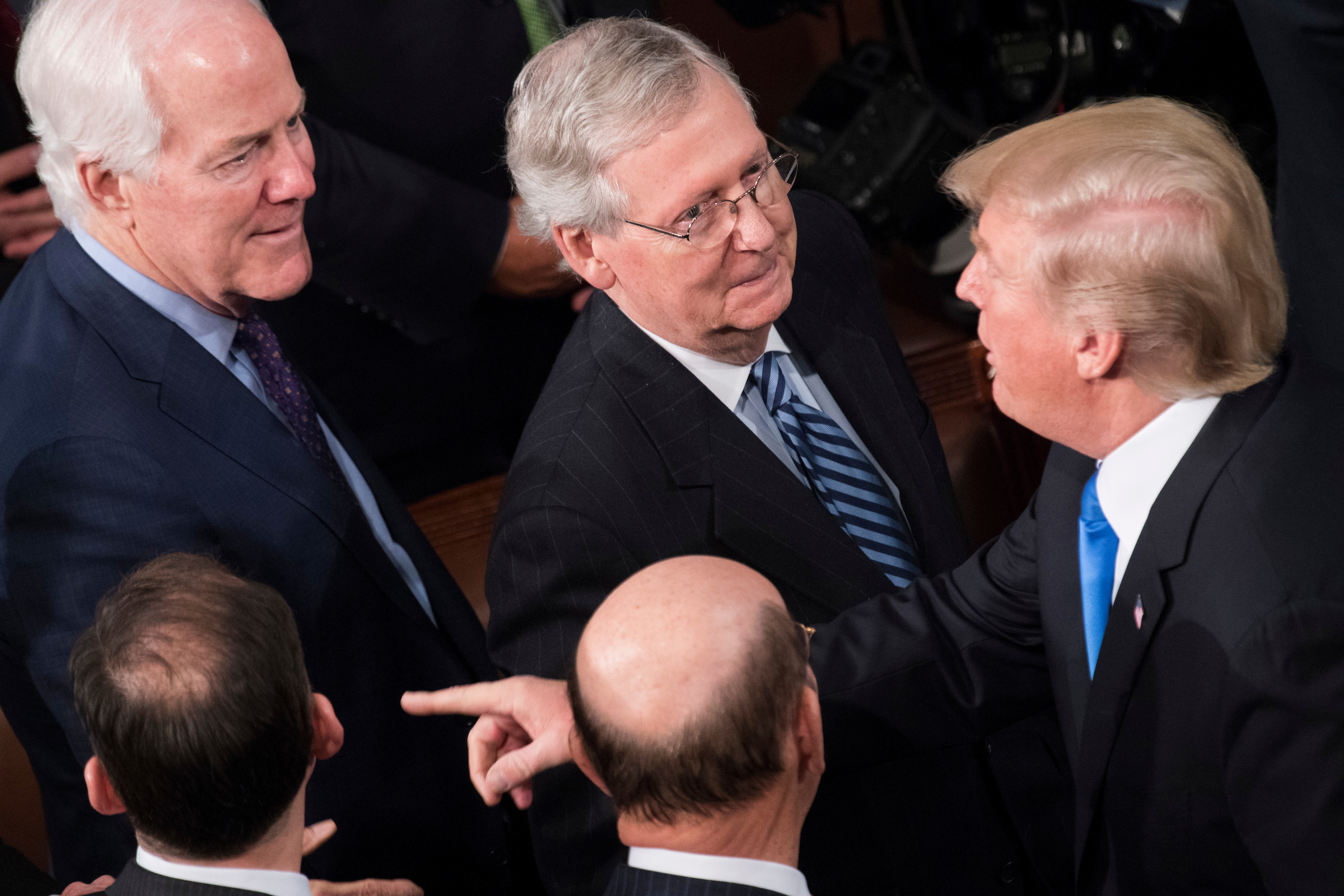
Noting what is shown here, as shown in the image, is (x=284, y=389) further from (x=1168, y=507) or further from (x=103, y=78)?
(x=1168, y=507)

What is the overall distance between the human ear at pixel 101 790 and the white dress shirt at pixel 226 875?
66 millimetres

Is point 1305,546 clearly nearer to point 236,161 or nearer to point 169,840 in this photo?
point 169,840

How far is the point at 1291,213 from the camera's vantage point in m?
2.11

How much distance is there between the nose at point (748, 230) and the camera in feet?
5.83

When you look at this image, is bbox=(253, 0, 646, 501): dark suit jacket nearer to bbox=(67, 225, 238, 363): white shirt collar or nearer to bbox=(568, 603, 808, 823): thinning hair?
bbox=(67, 225, 238, 363): white shirt collar

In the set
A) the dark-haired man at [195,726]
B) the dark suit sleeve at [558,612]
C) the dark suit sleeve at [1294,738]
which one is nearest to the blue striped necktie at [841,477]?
the dark suit sleeve at [558,612]

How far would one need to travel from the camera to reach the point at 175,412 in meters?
1.79

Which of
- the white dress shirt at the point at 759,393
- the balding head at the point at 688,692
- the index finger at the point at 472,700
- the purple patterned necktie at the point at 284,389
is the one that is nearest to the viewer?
the balding head at the point at 688,692

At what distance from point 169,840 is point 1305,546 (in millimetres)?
1268

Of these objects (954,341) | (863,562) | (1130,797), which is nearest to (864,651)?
(863,562)

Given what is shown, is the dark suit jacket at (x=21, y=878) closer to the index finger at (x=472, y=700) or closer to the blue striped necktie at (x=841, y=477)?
the index finger at (x=472, y=700)

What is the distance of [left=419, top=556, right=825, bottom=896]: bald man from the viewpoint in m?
1.19

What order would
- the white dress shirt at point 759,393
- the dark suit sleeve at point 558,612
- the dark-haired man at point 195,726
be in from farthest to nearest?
the white dress shirt at point 759,393 < the dark suit sleeve at point 558,612 < the dark-haired man at point 195,726

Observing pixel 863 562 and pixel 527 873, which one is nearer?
pixel 863 562
